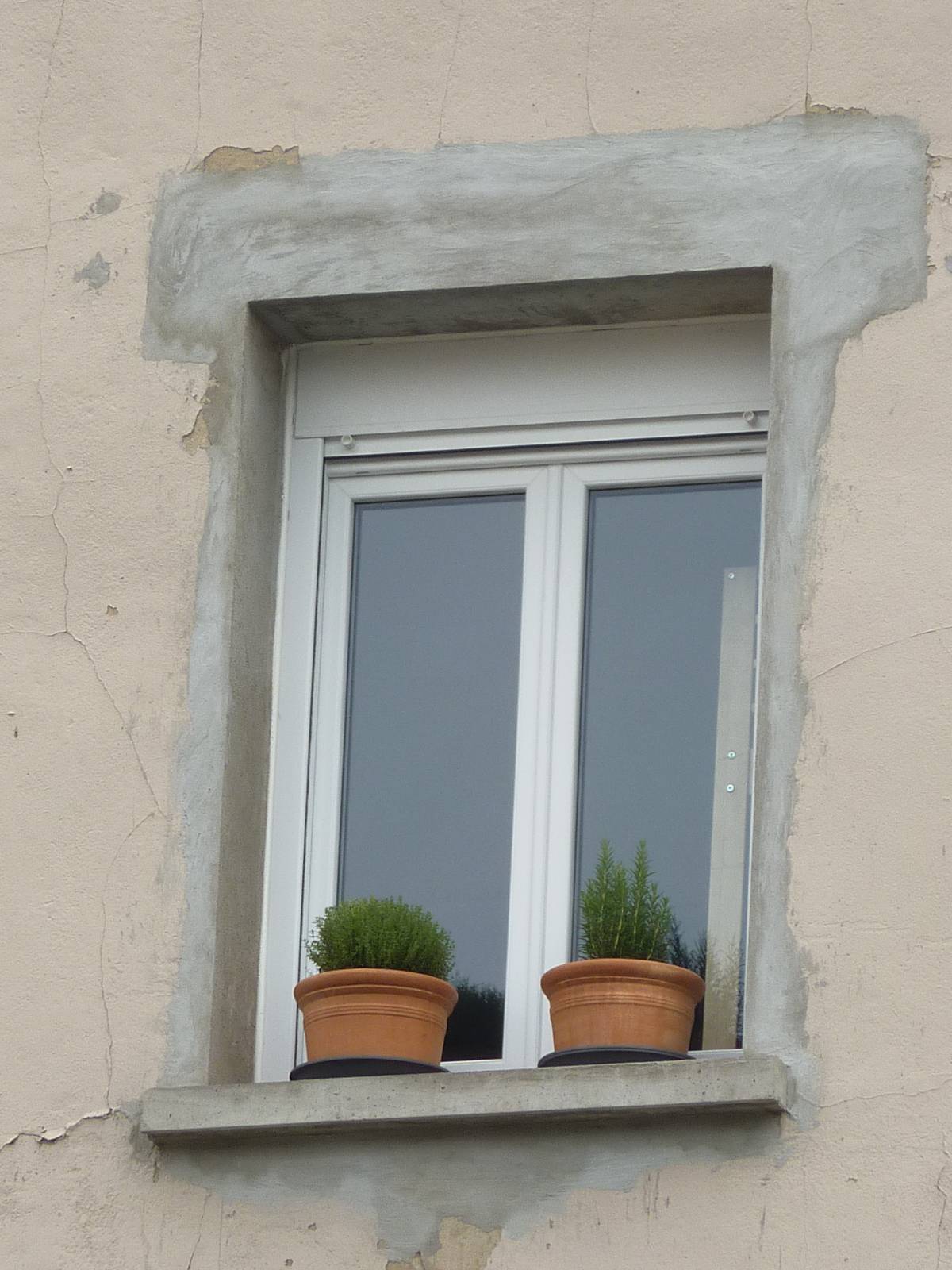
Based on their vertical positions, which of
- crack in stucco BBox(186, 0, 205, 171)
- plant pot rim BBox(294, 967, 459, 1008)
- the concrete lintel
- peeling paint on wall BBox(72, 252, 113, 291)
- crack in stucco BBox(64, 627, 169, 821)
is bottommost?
plant pot rim BBox(294, 967, 459, 1008)

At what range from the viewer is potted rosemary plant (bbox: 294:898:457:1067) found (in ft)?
19.9

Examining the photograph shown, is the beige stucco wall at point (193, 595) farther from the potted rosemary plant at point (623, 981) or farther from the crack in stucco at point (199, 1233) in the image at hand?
the potted rosemary plant at point (623, 981)

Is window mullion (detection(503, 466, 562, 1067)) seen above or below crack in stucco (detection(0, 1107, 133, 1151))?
above

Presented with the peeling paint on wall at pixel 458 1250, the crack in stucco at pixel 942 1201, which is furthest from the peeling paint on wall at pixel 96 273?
the crack in stucco at pixel 942 1201

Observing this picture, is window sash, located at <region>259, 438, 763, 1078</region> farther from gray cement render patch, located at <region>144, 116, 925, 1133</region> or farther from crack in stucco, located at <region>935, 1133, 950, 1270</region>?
crack in stucco, located at <region>935, 1133, 950, 1270</region>

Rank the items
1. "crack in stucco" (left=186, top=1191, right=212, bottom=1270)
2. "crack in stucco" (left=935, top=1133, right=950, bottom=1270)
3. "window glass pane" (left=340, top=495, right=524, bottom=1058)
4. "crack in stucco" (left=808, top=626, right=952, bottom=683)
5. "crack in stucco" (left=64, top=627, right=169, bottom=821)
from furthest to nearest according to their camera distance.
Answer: "window glass pane" (left=340, top=495, right=524, bottom=1058), "crack in stucco" (left=64, top=627, right=169, bottom=821), "crack in stucco" (left=808, top=626, right=952, bottom=683), "crack in stucco" (left=186, top=1191, right=212, bottom=1270), "crack in stucco" (left=935, top=1133, right=950, bottom=1270)

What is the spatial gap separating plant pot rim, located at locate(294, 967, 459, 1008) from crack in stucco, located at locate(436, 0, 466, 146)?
1.97m

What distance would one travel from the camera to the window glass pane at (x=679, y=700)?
20.8 ft

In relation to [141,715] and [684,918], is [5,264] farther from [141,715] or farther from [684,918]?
[684,918]

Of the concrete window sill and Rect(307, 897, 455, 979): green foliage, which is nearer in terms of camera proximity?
the concrete window sill

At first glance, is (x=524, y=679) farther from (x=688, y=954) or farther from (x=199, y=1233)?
(x=199, y=1233)

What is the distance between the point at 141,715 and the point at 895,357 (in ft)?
6.11

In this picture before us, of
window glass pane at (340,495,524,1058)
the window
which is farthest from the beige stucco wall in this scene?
window glass pane at (340,495,524,1058)

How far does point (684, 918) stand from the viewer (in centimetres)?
631
